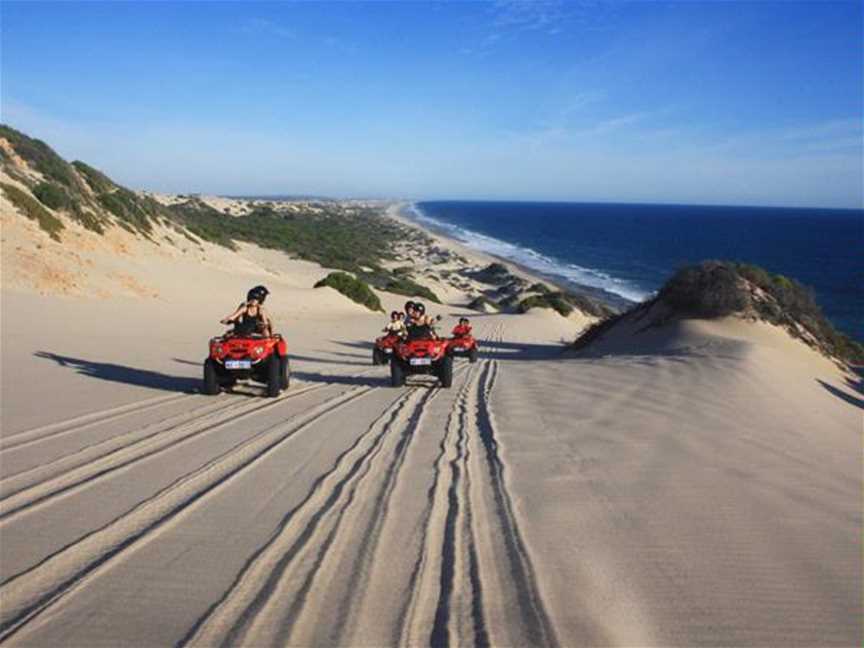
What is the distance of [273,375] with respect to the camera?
10.0 metres

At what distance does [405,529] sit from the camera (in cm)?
491

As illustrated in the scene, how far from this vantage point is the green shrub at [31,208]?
77.3 ft

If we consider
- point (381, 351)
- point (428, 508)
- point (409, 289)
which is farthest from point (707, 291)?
point (409, 289)

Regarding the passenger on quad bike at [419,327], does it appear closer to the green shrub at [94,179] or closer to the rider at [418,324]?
the rider at [418,324]

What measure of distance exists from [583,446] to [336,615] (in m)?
4.32

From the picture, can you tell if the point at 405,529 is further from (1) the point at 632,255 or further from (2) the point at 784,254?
(2) the point at 784,254

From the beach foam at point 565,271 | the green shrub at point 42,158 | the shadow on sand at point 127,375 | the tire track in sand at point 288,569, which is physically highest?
the green shrub at point 42,158

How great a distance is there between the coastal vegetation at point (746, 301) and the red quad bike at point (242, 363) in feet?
39.8

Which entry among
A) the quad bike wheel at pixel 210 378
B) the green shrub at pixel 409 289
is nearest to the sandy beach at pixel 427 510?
the quad bike wheel at pixel 210 378

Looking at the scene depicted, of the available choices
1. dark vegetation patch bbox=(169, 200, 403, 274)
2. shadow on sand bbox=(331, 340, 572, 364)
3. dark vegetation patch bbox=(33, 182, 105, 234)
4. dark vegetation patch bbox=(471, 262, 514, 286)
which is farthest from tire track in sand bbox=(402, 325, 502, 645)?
dark vegetation patch bbox=(471, 262, 514, 286)

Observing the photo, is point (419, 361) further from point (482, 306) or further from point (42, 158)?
point (482, 306)

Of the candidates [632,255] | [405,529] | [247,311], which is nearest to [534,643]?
[405,529]

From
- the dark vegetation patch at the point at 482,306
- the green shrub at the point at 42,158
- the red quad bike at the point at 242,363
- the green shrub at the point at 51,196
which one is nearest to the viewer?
the red quad bike at the point at 242,363

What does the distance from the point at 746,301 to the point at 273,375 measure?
12781mm
